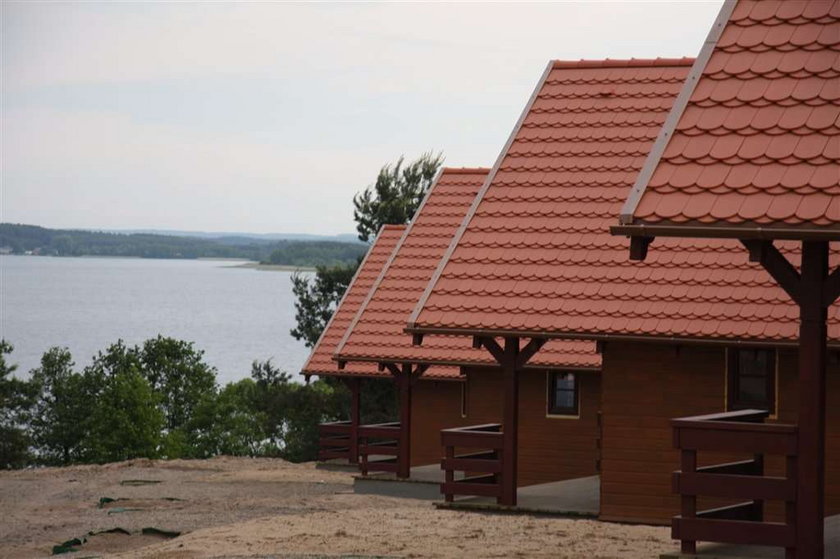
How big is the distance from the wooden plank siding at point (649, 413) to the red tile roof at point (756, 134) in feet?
20.6

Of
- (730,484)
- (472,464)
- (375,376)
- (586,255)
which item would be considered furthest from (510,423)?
(375,376)

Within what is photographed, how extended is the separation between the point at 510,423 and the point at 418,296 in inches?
319

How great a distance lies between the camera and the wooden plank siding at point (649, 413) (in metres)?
18.2

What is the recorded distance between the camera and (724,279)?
61.0ft

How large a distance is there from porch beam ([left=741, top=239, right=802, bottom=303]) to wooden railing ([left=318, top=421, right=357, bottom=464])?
20.8 m

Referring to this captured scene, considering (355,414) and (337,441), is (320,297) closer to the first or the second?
(337,441)

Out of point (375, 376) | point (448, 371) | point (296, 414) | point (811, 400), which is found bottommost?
point (296, 414)

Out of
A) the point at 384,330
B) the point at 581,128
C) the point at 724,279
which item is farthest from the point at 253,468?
the point at 724,279

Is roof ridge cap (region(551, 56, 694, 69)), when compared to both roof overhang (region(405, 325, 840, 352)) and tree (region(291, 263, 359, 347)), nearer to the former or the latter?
roof overhang (region(405, 325, 840, 352))

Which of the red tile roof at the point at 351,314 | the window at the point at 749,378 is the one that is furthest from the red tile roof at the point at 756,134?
the red tile roof at the point at 351,314

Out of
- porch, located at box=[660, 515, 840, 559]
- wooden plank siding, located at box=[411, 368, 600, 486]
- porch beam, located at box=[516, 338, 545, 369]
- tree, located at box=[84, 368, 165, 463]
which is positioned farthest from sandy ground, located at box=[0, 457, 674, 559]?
tree, located at box=[84, 368, 165, 463]

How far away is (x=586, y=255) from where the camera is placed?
19953 mm

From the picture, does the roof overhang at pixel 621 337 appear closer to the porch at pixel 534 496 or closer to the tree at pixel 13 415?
the porch at pixel 534 496

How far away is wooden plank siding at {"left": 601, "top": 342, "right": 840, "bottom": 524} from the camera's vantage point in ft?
59.8
